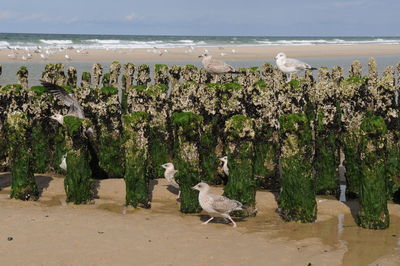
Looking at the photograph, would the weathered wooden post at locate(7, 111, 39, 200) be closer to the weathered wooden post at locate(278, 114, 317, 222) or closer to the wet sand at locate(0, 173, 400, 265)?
the wet sand at locate(0, 173, 400, 265)

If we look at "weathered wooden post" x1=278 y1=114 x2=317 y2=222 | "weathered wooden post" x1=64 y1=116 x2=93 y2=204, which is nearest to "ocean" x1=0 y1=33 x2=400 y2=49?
"weathered wooden post" x1=64 y1=116 x2=93 y2=204

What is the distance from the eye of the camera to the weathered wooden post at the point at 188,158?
32.2 feet

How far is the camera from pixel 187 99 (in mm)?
11453

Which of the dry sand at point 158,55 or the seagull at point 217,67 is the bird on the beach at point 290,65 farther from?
the dry sand at point 158,55

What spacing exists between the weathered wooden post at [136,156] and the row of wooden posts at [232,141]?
0.02 m

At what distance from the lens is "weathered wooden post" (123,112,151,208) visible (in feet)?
32.5

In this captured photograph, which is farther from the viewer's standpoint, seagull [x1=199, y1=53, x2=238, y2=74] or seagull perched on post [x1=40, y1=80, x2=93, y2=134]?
seagull [x1=199, y1=53, x2=238, y2=74]

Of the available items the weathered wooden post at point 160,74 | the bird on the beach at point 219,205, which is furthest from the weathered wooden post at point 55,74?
the bird on the beach at point 219,205

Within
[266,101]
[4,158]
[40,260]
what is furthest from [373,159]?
[4,158]

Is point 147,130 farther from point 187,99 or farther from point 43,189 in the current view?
point 43,189

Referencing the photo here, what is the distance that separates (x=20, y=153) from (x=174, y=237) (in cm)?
371

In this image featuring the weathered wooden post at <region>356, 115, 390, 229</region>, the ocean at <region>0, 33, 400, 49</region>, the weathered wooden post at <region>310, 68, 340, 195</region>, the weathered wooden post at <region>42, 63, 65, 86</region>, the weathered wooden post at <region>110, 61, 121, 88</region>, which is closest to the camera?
the weathered wooden post at <region>356, 115, 390, 229</region>

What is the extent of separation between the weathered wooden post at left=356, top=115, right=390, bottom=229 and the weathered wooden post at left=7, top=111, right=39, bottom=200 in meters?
6.08

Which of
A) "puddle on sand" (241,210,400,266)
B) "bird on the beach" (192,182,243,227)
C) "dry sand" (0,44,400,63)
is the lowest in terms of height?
"puddle on sand" (241,210,400,266)
